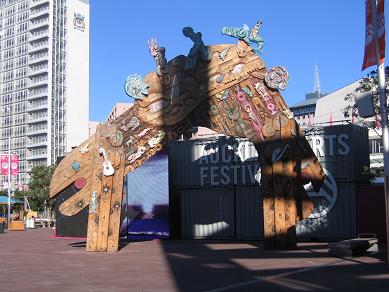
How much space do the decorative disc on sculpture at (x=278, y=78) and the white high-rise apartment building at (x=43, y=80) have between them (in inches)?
4210

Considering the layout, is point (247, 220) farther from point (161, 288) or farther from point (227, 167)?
point (161, 288)

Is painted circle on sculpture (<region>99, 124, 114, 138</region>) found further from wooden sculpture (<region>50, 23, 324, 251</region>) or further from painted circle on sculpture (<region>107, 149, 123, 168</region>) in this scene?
painted circle on sculpture (<region>107, 149, 123, 168</region>)

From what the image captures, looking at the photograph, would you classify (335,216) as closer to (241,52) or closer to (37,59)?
(241,52)

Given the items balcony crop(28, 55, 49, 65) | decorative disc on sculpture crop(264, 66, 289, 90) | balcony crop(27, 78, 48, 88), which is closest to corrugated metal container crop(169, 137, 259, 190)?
decorative disc on sculpture crop(264, 66, 289, 90)

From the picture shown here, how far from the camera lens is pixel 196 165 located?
30.7m

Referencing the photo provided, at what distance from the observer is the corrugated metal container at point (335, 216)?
84.7ft

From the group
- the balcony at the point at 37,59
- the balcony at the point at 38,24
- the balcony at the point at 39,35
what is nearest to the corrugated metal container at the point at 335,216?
the balcony at the point at 37,59

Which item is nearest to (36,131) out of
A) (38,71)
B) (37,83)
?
(37,83)

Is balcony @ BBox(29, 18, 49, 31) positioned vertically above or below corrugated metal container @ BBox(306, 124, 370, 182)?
above

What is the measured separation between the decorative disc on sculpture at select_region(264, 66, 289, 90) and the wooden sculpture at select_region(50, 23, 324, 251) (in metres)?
0.04

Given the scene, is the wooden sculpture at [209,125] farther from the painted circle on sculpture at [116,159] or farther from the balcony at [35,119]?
the balcony at [35,119]

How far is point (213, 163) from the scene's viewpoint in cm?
2997

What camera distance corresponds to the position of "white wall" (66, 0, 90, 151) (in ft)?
414

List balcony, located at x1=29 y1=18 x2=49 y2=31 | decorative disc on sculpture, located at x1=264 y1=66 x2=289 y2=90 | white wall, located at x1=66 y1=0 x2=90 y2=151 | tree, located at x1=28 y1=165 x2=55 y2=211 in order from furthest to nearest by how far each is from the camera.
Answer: white wall, located at x1=66 y1=0 x2=90 y2=151 → balcony, located at x1=29 y1=18 x2=49 y2=31 → tree, located at x1=28 y1=165 x2=55 y2=211 → decorative disc on sculpture, located at x1=264 y1=66 x2=289 y2=90
